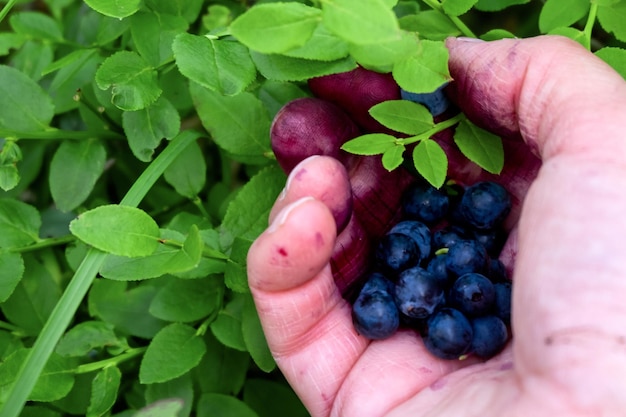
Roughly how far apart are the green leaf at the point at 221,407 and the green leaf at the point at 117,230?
0.36m

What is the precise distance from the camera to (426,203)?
1192 mm

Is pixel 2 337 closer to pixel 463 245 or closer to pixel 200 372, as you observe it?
pixel 200 372

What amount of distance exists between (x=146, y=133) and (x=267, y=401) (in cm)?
55

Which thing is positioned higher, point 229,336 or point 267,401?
point 229,336

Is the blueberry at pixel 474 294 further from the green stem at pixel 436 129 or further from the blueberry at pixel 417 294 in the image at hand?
the green stem at pixel 436 129

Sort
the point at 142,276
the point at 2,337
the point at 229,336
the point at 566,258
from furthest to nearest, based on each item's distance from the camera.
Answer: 1. the point at 2,337
2. the point at 229,336
3. the point at 142,276
4. the point at 566,258

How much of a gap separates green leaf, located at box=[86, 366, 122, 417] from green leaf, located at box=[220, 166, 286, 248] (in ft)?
0.92

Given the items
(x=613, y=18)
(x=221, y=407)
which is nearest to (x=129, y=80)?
(x=221, y=407)

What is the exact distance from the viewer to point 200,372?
130 centimetres

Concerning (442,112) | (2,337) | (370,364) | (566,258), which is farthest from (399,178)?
(2,337)

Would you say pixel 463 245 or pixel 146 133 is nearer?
pixel 463 245

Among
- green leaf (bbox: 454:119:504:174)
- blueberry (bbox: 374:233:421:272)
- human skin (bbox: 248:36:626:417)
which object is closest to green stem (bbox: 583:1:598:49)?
human skin (bbox: 248:36:626:417)

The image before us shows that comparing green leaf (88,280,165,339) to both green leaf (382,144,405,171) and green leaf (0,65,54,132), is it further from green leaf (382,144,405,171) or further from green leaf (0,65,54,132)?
green leaf (382,144,405,171)

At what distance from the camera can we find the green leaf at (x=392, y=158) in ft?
3.43
